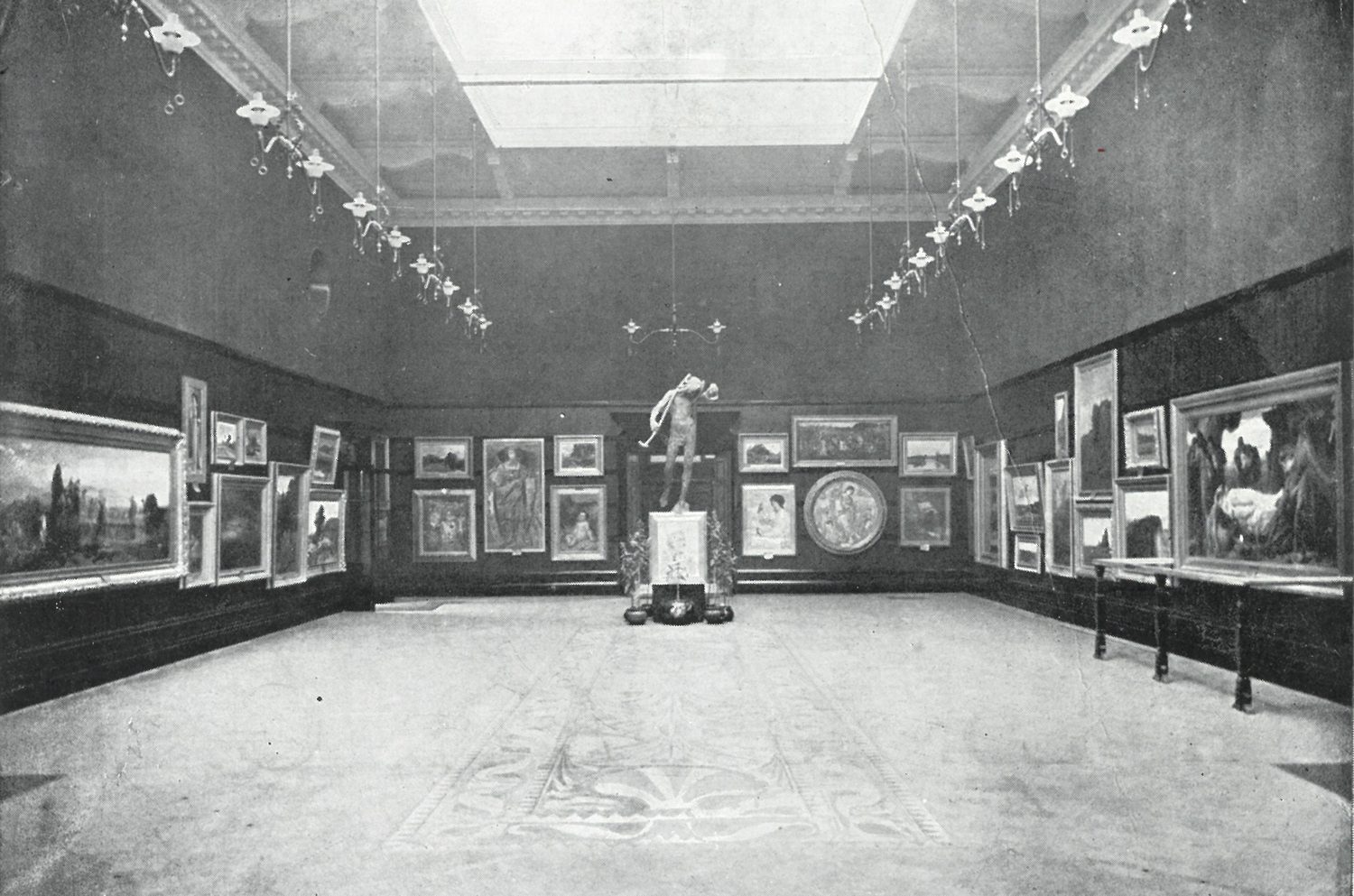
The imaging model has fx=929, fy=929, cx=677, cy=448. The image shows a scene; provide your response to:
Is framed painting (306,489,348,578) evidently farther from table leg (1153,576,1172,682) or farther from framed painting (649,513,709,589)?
table leg (1153,576,1172,682)

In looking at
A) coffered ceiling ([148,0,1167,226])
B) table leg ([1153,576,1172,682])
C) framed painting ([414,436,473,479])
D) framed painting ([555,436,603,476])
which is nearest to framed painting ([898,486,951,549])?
coffered ceiling ([148,0,1167,226])

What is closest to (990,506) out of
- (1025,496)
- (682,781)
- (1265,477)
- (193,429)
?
(1025,496)

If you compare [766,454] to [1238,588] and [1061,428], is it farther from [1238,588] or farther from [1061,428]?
[1238,588]

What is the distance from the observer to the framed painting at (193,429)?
34.5 ft

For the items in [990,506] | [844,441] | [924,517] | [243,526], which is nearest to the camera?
[243,526]

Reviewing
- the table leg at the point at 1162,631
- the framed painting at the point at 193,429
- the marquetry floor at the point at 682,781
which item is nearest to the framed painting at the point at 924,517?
the marquetry floor at the point at 682,781

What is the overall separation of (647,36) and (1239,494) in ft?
27.8

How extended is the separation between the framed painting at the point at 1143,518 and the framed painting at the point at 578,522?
969cm

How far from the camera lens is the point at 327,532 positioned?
15.0m

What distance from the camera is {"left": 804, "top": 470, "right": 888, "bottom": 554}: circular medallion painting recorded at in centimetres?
1766

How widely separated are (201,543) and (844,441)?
36.9 feet

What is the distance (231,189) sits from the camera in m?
12.0

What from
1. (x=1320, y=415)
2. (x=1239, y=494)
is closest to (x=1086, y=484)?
(x=1239, y=494)

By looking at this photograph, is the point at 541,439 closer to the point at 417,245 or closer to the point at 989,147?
the point at 417,245
